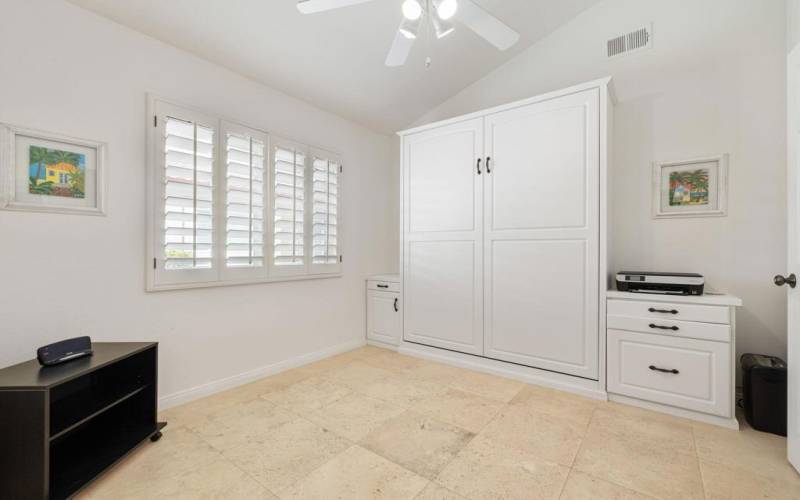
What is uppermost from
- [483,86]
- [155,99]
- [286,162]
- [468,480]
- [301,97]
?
[483,86]

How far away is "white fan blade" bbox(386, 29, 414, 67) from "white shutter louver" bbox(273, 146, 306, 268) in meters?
1.38

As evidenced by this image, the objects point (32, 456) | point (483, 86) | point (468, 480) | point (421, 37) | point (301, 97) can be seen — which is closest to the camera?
point (32, 456)

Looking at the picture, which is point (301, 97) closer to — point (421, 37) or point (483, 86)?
point (421, 37)

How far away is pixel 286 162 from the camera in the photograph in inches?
123

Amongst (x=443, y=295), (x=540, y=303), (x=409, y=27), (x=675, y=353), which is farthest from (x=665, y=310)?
(x=409, y=27)

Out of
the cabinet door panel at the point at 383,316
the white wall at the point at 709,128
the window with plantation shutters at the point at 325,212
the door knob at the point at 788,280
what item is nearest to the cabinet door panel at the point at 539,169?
the white wall at the point at 709,128

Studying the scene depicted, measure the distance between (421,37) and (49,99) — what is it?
8.53 ft

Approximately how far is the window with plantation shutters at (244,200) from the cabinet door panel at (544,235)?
1.98m

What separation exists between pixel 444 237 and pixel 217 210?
77.9 inches

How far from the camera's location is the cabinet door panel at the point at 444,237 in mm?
3156

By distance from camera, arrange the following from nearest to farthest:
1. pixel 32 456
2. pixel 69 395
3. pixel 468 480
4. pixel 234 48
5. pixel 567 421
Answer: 1. pixel 32 456
2. pixel 468 480
3. pixel 69 395
4. pixel 567 421
5. pixel 234 48

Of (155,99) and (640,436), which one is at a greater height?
(155,99)

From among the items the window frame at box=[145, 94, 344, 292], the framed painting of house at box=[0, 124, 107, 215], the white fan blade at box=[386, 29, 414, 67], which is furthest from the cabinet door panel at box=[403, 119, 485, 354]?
the framed painting of house at box=[0, 124, 107, 215]

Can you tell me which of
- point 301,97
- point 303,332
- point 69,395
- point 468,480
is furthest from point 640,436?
point 301,97
